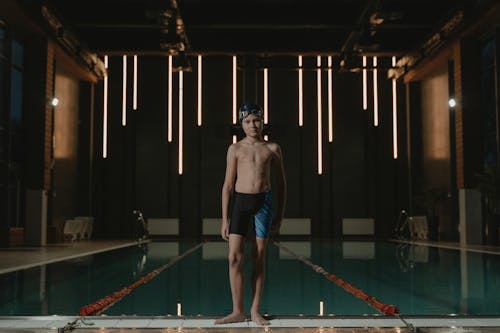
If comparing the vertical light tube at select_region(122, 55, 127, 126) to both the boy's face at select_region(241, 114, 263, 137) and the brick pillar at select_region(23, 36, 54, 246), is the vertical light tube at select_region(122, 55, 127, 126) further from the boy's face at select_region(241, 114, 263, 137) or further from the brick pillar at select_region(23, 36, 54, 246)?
the boy's face at select_region(241, 114, 263, 137)

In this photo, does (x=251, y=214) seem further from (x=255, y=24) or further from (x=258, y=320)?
(x=255, y=24)

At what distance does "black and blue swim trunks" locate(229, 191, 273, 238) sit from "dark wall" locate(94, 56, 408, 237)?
1614 cm

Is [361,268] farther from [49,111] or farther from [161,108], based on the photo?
[161,108]

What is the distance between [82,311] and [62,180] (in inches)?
586

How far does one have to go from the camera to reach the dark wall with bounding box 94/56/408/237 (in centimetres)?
1984

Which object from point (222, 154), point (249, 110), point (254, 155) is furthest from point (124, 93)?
point (254, 155)

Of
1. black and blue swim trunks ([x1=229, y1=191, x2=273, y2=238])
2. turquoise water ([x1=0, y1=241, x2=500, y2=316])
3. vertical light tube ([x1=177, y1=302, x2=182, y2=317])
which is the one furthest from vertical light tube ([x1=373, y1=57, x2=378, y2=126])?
black and blue swim trunks ([x1=229, y1=191, x2=273, y2=238])

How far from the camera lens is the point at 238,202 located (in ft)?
12.1

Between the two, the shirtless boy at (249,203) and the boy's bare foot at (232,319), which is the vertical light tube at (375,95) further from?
the boy's bare foot at (232,319)

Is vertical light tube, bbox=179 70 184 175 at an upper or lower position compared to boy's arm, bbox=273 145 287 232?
upper

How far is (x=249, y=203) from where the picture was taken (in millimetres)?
3695

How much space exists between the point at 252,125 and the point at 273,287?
2950 mm

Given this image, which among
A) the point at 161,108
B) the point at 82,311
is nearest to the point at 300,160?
the point at 161,108

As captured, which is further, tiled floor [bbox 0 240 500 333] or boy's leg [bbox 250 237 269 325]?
boy's leg [bbox 250 237 269 325]
